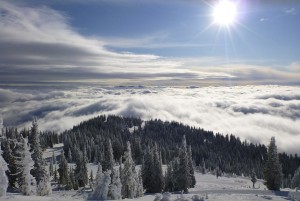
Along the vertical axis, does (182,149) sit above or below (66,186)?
above

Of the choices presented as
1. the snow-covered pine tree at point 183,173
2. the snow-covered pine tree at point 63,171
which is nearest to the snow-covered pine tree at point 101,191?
the snow-covered pine tree at point 183,173

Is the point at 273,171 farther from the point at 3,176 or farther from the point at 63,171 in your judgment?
the point at 63,171

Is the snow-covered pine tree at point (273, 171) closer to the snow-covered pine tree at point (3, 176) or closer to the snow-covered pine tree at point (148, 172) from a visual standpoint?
the snow-covered pine tree at point (148, 172)

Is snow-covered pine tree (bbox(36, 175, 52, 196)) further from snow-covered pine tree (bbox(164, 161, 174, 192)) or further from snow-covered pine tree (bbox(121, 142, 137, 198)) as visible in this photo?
snow-covered pine tree (bbox(164, 161, 174, 192))

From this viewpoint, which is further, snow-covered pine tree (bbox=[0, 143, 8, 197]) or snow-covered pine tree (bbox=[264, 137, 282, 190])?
snow-covered pine tree (bbox=[264, 137, 282, 190])

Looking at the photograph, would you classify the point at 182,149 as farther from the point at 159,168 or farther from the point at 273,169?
the point at 273,169

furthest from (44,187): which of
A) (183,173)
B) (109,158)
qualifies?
(109,158)

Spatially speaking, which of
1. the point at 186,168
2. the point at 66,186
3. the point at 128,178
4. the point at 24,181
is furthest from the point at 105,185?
the point at 66,186

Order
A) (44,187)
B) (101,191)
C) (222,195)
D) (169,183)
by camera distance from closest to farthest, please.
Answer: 1. (101,191)
2. (222,195)
3. (44,187)
4. (169,183)

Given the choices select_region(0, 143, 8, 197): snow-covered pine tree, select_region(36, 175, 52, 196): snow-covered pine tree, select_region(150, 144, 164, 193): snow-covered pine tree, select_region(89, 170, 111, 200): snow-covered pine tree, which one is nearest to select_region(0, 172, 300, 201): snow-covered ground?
select_region(0, 143, 8, 197): snow-covered pine tree
